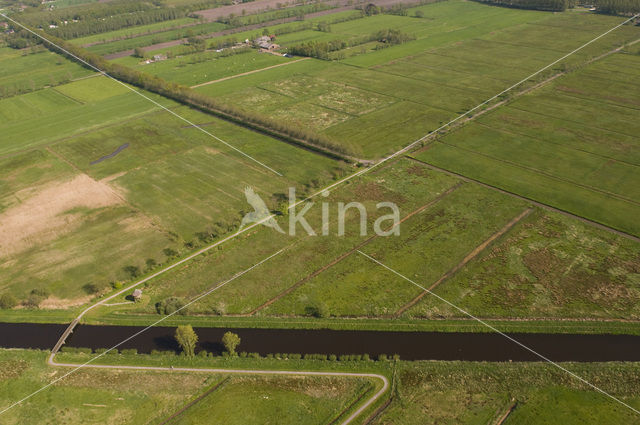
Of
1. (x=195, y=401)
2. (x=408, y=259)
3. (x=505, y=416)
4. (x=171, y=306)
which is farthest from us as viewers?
(x=408, y=259)

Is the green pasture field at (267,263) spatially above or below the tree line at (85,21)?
below

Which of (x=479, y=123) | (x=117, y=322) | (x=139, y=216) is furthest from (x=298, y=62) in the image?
(x=117, y=322)

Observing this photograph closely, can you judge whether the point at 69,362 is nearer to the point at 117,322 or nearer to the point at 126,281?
the point at 117,322

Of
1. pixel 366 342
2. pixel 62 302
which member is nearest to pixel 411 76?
pixel 366 342

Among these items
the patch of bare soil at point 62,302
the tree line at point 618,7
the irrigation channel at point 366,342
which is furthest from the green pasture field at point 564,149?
the tree line at point 618,7

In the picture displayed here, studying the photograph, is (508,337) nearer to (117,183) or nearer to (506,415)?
(506,415)

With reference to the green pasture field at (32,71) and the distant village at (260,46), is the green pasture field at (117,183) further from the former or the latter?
the distant village at (260,46)
